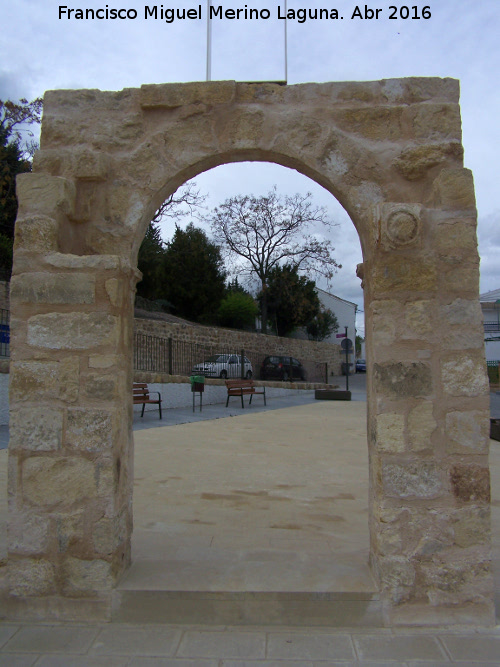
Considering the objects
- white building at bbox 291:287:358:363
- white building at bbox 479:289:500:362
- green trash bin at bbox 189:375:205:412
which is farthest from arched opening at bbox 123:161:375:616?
white building at bbox 291:287:358:363

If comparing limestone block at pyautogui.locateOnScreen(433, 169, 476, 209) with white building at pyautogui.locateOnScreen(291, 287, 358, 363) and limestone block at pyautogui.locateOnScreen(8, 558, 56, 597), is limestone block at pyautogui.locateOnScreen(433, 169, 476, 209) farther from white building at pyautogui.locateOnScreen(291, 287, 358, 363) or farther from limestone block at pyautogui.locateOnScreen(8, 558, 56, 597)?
white building at pyautogui.locateOnScreen(291, 287, 358, 363)

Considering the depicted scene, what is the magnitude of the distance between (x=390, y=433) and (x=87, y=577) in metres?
1.68

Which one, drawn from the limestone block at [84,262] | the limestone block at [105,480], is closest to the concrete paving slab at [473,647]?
the limestone block at [105,480]

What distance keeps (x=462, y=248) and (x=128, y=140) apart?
1890 mm

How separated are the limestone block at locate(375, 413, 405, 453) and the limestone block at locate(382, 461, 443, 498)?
9 centimetres

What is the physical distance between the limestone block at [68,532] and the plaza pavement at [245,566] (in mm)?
339

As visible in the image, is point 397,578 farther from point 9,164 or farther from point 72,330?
point 9,164

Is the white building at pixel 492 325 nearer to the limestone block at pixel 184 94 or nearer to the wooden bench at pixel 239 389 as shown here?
the wooden bench at pixel 239 389

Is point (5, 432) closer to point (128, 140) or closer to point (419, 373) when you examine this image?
point (128, 140)

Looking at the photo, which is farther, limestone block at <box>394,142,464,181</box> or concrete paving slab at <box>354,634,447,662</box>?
limestone block at <box>394,142,464,181</box>

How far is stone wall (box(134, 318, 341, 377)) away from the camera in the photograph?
16.8 metres

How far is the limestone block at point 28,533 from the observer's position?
8.47 feet

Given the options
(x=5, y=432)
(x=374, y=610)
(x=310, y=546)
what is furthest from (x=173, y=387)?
(x=374, y=610)

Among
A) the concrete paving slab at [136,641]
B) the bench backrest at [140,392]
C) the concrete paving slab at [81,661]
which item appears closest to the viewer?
the concrete paving slab at [81,661]
